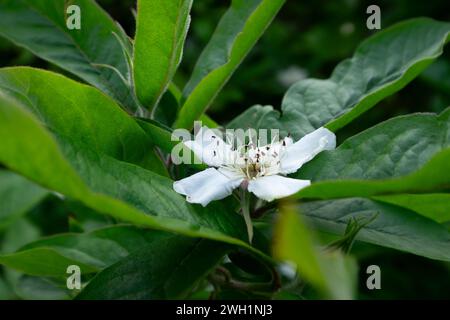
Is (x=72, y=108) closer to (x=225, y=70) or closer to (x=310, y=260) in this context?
(x=225, y=70)

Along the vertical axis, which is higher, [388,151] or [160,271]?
[388,151]

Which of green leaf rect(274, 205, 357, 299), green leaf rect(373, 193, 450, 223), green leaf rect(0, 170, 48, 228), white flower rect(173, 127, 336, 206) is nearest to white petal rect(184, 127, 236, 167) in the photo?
white flower rect(173, 127, 336, 206)

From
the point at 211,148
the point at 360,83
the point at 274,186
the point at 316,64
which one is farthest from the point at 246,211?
the point at 316,64

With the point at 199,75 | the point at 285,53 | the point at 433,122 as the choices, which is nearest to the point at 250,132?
the point at 199,75

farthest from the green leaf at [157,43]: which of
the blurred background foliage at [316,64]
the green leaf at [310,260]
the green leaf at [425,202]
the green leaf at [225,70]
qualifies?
the blurred background foliage at [316,64]

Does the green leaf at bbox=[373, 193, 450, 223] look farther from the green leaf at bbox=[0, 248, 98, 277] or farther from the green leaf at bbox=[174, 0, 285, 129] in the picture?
the green leaf at bbox=[0, 248, 98, 277]

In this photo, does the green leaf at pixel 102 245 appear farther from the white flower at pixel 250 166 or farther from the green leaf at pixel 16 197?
the green leaf at pixel 16 197

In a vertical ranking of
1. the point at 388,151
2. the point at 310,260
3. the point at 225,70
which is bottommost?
the point at 310,260
